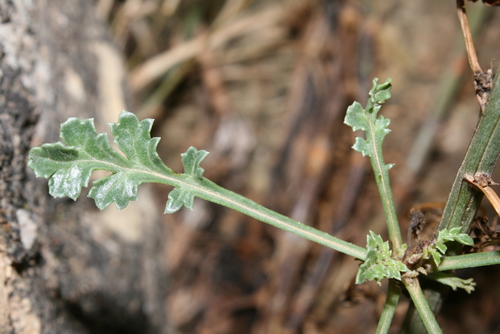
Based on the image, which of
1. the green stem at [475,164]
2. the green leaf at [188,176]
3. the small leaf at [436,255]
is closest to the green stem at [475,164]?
the green stem at [475,164]

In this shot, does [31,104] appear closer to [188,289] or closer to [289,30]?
[188,289]

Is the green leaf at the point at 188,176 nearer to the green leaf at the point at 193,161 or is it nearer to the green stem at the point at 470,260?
the green leaf at the point at 193,161

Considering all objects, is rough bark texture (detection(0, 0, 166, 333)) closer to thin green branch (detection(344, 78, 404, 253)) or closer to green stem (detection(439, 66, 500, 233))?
thin green branch (detection(344, 78, 404, 253))

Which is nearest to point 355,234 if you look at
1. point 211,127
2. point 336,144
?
point 336,144

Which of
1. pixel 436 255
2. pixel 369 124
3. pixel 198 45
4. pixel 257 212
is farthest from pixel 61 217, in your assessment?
pixel 198 45

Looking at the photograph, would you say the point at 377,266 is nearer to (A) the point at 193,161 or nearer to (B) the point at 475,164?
(B) the point at 475,164

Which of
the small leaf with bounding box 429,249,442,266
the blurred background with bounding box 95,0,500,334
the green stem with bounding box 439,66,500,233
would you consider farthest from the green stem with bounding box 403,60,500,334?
the blurred background with bounding box 95,0,500,334

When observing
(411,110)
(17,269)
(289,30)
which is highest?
(289,30)
